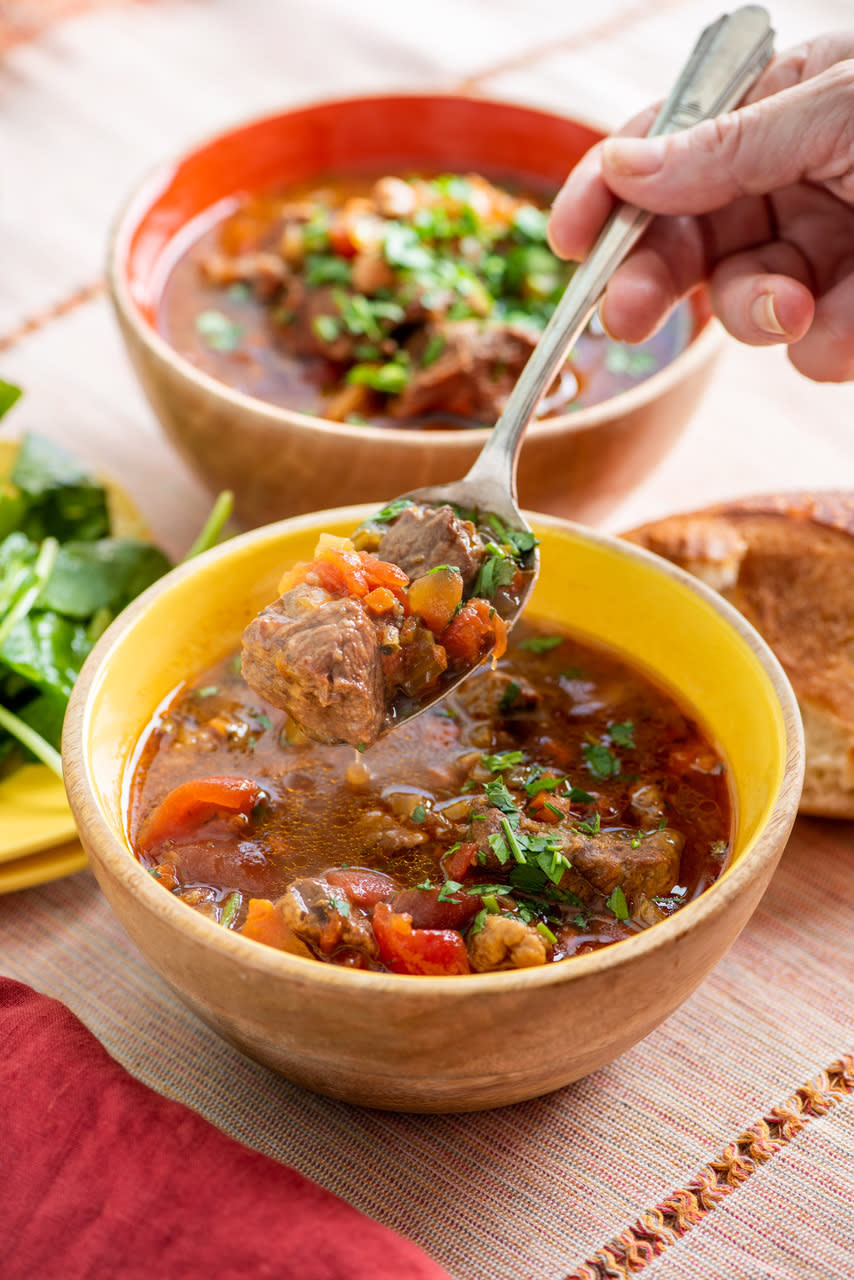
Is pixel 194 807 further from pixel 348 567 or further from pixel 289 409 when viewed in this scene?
pixel 289 409

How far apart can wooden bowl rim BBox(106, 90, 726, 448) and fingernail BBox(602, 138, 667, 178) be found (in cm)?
67

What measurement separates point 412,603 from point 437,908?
666 mm

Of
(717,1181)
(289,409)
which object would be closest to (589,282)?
(289,409)

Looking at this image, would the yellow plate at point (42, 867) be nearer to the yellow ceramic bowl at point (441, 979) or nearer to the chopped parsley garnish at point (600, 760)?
the yellow ceramic bowl at point (441, 979)

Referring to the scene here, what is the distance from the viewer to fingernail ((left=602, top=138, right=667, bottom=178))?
3391 millimetres

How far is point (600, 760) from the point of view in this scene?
308 cm

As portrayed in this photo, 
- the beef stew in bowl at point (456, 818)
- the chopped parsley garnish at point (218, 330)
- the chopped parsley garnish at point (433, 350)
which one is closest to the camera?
the beef stew in bowl at point (456, 818)

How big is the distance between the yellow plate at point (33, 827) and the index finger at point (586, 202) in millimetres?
2022

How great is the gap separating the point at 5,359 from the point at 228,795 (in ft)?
9.26

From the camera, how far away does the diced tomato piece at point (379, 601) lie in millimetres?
2834

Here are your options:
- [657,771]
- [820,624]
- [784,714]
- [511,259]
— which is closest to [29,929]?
[657,771]

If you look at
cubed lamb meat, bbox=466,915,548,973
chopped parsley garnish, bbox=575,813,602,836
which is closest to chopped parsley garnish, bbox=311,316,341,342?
chopped parsley garnish, bbox=575,813,602,836

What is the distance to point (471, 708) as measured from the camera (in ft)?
10.5

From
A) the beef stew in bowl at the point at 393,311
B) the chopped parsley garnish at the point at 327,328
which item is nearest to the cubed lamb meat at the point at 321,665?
the beef stew in bowl at the point at 393,311
